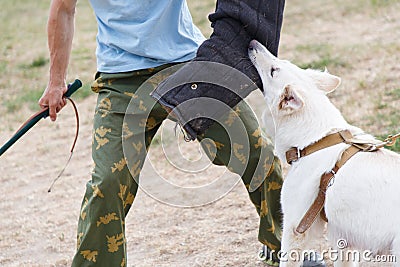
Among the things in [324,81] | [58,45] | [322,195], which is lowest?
[322,195]

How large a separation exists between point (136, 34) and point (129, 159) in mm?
654

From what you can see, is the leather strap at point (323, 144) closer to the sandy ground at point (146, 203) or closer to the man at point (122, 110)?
the man at point (122, 110)

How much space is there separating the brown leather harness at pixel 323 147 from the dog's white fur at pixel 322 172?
0.02 m

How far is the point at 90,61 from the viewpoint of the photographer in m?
10.6

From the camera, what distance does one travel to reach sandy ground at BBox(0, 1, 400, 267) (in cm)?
505

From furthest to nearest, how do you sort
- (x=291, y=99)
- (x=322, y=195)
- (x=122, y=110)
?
(x=122, y=110), (x=291, y=99), (x=322, y=195)

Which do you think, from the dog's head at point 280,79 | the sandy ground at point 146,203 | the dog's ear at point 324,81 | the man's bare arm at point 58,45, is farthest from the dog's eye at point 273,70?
the sandy ground at point 146,203

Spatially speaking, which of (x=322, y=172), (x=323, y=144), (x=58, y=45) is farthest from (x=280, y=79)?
(x=58, y=45)

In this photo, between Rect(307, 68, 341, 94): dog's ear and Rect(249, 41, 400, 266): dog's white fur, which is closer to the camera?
Rect(249, 41, 400, 266): dog's white fur

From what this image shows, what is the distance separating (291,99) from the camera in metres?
3.66

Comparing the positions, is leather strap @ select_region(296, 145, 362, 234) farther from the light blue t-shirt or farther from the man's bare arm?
the man's bare arm

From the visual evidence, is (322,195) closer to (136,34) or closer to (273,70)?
(273,70)

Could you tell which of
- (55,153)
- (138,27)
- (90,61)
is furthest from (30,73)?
(138,27)

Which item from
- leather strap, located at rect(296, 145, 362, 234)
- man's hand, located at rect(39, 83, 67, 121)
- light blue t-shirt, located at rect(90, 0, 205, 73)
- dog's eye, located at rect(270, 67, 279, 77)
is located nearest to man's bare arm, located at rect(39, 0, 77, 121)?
man's hand, located at rect(39, 83, 67, 121)
